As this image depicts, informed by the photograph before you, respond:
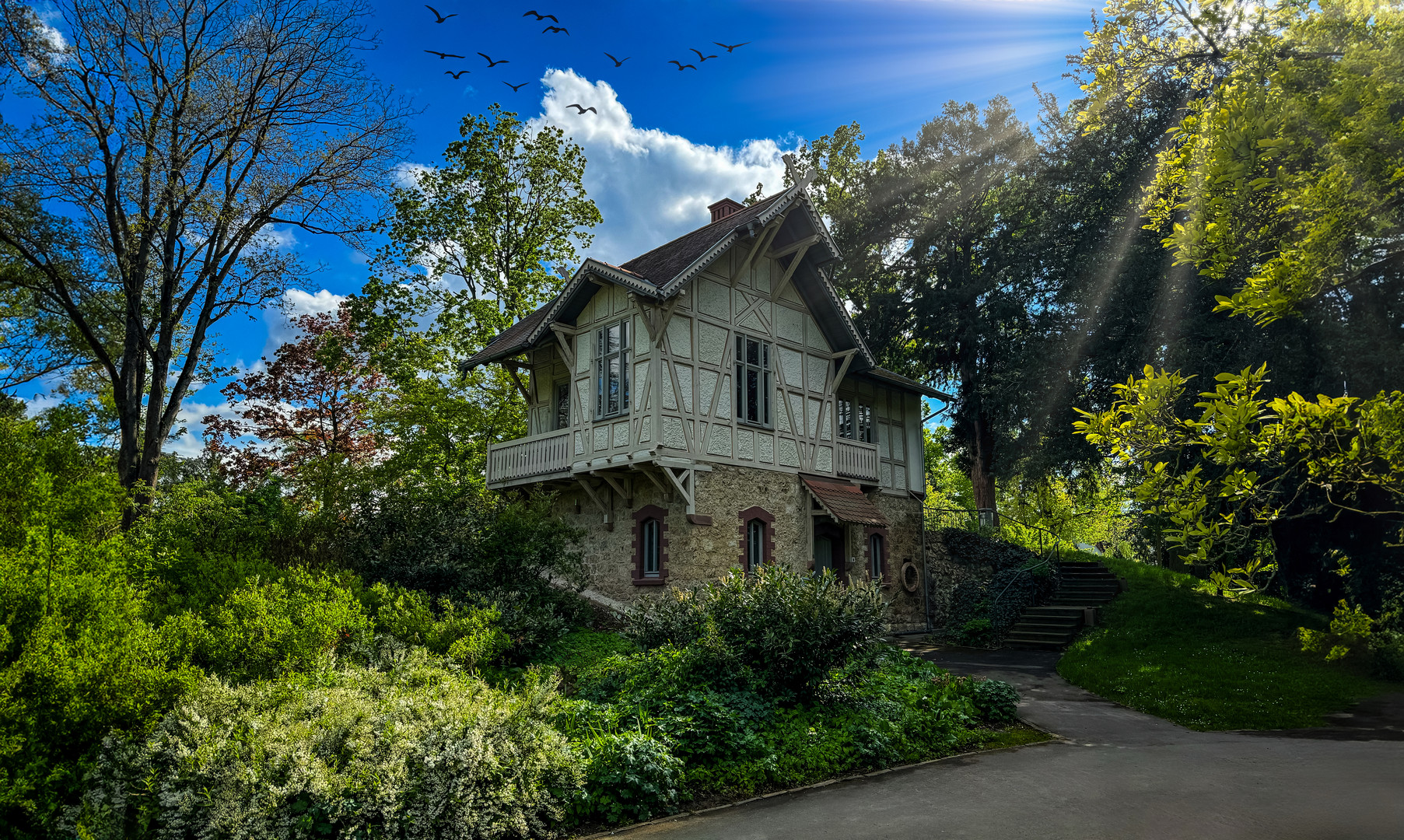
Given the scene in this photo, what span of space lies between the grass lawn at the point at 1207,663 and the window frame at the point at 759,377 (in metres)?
8.07

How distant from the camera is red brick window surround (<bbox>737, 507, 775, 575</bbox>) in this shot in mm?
17625

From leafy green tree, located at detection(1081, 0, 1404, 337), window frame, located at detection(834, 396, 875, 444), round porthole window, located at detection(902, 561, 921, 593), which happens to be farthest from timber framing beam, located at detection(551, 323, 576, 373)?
leafy green tree, located at detection(1081, 0, 1404, 337)

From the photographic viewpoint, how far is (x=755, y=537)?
18047mm

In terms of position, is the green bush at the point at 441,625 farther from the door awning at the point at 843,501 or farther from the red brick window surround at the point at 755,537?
the door awning at the point at 843,501

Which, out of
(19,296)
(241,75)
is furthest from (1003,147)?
(19,296)

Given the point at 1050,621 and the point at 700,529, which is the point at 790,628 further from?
the point at 1050,621

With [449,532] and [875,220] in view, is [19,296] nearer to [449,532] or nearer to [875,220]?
[449,532]

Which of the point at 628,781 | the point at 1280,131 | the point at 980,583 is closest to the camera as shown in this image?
the point at 1280,131

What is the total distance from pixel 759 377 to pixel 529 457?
5.78 meters

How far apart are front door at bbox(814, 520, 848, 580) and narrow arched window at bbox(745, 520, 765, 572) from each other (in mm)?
2647

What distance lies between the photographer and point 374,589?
11.4 metres

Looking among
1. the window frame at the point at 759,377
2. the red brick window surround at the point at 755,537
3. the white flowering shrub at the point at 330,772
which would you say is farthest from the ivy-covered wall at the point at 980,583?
the white flowering shrub at the point at 330,772

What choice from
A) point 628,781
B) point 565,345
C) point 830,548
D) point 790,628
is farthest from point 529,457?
point 628,781

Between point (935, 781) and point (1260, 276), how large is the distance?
5.58 metres
